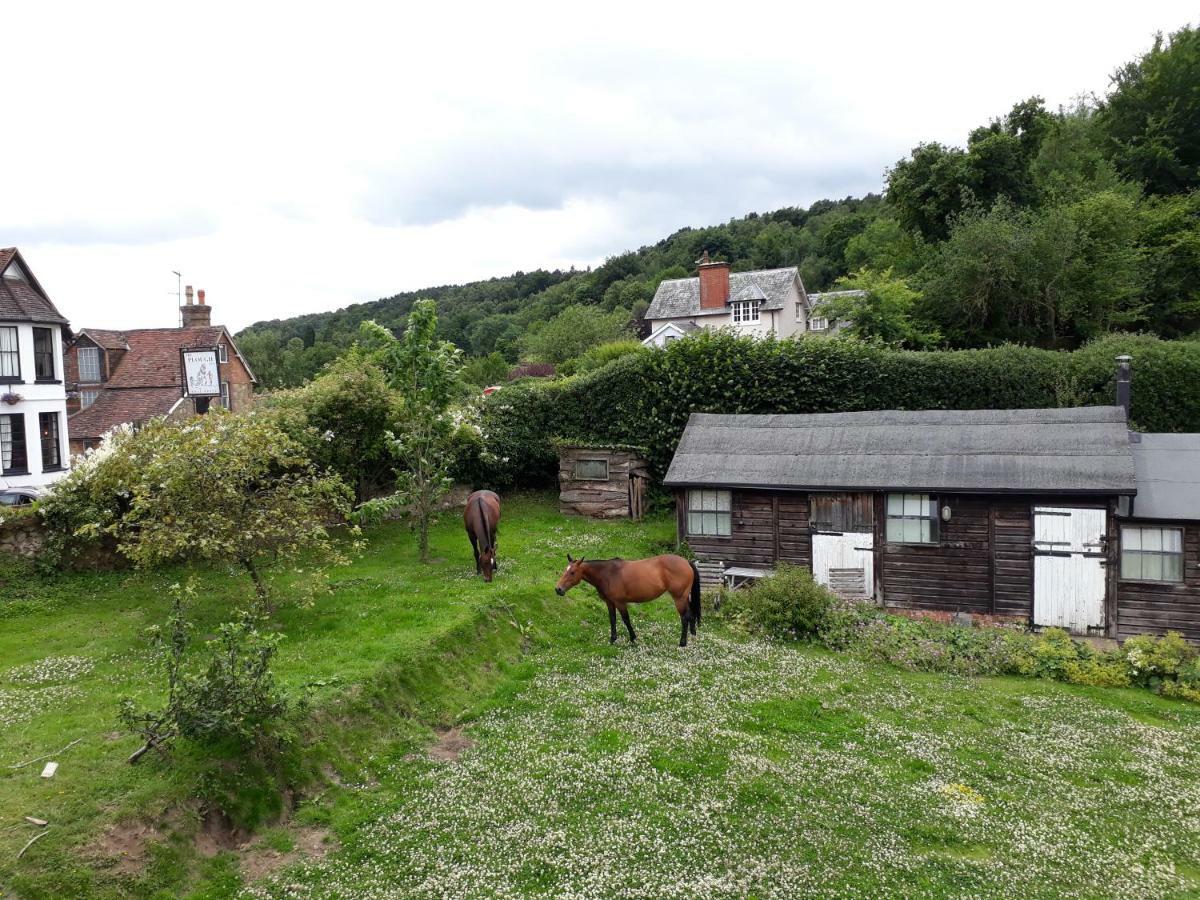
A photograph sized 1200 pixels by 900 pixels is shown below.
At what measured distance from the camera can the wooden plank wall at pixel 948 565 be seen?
20.1 meters

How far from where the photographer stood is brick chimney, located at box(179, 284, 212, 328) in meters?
49.8

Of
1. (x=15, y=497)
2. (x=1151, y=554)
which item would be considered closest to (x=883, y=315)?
(x=1151, y=554)

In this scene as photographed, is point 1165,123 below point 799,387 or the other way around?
the other way around

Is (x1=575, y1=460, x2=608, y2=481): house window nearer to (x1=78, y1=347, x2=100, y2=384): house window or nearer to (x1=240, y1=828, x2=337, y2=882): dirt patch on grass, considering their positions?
(x1=240, y1=828, x2=337, y2=882): dirt patch on grass

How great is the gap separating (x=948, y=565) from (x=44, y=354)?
4210 centimetres

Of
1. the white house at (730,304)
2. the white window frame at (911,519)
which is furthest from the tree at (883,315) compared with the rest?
the white house at (730,304)

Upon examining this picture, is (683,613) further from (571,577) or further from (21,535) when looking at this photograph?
(21,535)

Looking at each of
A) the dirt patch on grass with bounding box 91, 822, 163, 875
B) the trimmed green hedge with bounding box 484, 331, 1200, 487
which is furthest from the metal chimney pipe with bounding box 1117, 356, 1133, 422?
the dirt patch on grass with bounding box 91, 822, 163, 875

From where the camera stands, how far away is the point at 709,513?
76.8 feet

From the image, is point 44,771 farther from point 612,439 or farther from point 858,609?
point 612,439

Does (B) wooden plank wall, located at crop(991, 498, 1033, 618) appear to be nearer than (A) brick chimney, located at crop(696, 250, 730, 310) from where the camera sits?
Yes

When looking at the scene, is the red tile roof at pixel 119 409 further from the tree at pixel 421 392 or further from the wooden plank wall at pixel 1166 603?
the wooden plank wall at pixel 1166 603

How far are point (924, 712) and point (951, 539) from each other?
779 cm

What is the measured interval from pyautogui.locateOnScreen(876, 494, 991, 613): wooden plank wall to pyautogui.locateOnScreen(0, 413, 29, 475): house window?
129ft
